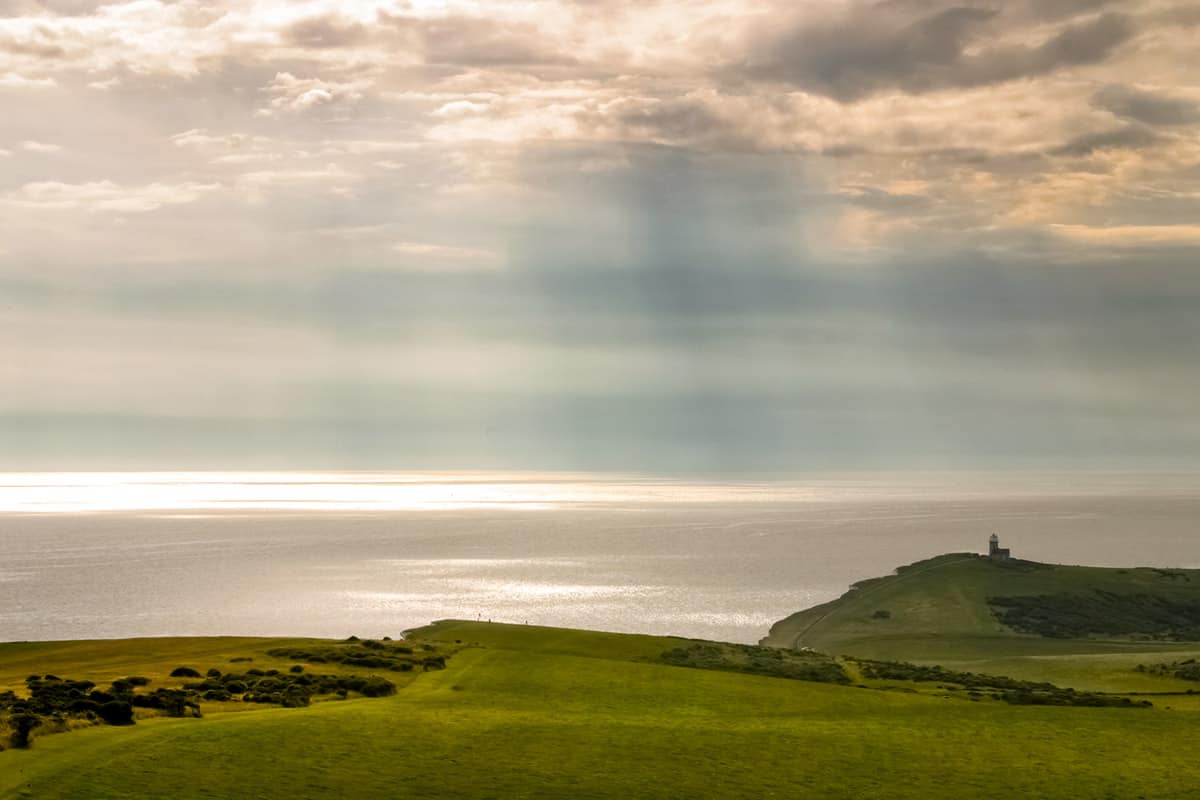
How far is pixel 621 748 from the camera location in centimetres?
3994

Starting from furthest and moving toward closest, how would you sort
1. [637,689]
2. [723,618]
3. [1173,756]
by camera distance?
[723,618], [637,689], [1173,756]

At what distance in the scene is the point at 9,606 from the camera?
541ft

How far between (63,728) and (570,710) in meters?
20.3

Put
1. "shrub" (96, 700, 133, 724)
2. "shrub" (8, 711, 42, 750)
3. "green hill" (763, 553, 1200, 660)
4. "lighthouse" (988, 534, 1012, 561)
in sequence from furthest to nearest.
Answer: "lighthouse" (988, 534, 1012, 561) < "green hill" (763, 553, 1200, 660) < "shrub" (96, 700, 133, 724) < "shrub" (8, 711, 42, 750)

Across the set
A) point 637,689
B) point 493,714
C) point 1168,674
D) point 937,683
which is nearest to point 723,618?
point 1168,674

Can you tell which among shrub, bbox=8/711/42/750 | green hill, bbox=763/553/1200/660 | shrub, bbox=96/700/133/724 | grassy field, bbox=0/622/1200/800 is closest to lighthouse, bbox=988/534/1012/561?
green hill, bbox=763/553/1200/660

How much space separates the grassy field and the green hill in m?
65.9

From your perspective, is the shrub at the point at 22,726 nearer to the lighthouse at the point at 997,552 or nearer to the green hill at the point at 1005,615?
the green hill at the point at 1005,615

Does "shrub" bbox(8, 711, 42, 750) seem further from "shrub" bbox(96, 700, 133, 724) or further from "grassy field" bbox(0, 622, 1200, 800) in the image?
"shrub" bbox(96, 700, 133, 724)

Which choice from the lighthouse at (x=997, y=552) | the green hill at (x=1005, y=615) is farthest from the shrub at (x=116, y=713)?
the lighthouse at (x=997, y=552)

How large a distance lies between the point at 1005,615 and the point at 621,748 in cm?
10702

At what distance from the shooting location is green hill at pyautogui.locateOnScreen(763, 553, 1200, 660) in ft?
398

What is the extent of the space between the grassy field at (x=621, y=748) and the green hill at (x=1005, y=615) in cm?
6589

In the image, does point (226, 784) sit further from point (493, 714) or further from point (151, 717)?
point (493, 714)
